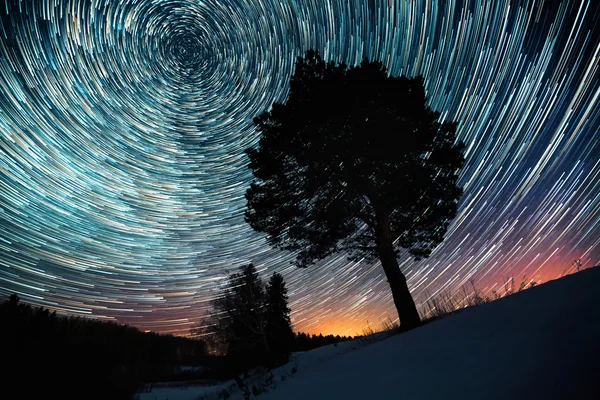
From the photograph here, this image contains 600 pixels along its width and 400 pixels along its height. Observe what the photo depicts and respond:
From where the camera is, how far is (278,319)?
24.2 metres

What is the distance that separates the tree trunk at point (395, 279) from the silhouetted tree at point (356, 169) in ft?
0.11

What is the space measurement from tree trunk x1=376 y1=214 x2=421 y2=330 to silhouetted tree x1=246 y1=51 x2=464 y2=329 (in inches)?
1.3

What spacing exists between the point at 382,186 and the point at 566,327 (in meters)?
6.33

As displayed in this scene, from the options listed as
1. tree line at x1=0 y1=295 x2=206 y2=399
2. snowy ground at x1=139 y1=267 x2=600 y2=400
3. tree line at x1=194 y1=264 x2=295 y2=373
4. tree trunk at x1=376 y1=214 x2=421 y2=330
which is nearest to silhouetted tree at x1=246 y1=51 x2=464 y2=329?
tree trunk at x1=376 y1=214 x2=421 y2=330

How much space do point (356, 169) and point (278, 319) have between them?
2066 centimetres

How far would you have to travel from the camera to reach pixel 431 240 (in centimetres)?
952

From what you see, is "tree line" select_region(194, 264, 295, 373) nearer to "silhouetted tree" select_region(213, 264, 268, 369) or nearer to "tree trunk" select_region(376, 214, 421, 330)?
"silhouetted tree" select_region(213, 264, 268, 369)

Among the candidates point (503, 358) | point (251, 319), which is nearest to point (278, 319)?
point (251, 319)

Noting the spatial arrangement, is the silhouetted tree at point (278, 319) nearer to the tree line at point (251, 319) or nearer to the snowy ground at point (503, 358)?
the tree line at point (251, 319)

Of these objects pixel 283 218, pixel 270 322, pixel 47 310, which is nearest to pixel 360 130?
pixel 283 218

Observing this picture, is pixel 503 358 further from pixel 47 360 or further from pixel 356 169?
pixel 47 360

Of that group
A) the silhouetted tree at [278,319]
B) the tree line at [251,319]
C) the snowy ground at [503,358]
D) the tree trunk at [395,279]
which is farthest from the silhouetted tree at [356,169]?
the silhouetted tree at [278,319]

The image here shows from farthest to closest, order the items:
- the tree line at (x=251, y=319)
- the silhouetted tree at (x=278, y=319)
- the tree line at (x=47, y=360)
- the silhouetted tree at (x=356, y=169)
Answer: the silhouetted tree at (x=278, y=319) < the tree line at (x=251, y=319) < the silhouetted tree at (x=356, y=169) < the tree line at (x=47, y=360)

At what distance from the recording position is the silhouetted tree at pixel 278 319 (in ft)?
74.8
